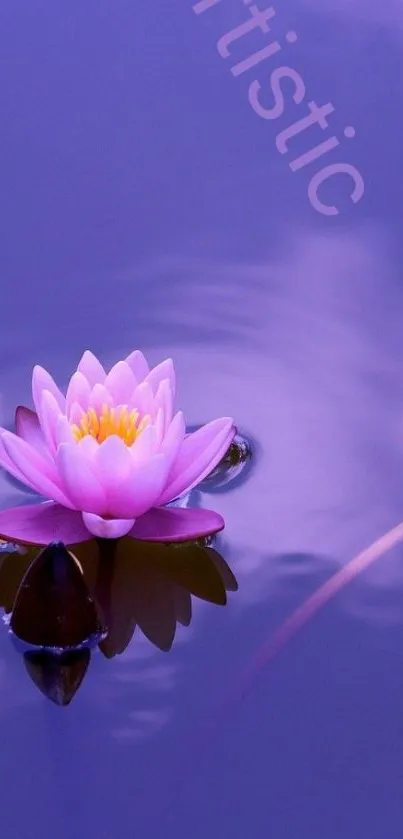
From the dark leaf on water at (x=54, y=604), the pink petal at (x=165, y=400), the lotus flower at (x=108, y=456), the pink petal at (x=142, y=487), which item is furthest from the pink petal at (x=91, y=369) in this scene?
the dark leaf on water at (x=54, y=604)

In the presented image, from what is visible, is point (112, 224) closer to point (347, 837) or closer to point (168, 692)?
point (168, 692)

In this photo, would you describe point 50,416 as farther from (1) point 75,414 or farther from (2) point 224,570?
(2) point 224,570

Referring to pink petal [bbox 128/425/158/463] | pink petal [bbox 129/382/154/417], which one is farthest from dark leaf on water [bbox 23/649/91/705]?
pink petal [bbox 129/382/154/417]

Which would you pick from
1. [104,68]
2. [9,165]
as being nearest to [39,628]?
[9,165]

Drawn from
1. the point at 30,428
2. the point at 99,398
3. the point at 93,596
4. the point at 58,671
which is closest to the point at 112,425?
the point at 99,398

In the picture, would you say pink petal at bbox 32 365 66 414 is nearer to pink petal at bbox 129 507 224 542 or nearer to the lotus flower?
the lotus flower
